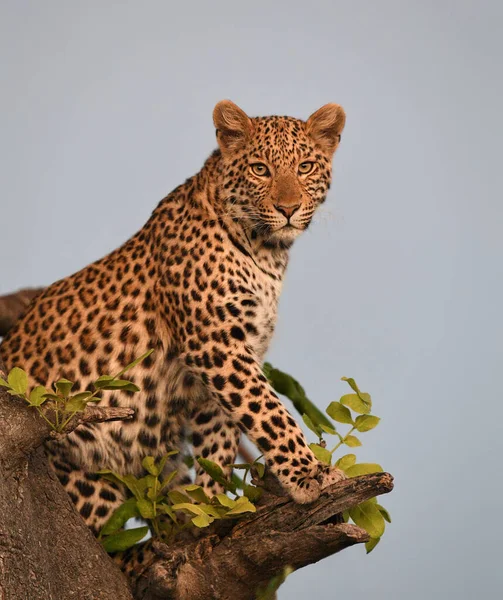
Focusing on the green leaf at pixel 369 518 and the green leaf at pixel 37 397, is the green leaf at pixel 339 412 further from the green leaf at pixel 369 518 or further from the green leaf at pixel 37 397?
the green leaf at pixel 37 397

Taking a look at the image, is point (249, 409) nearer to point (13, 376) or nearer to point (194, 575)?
point (194, 575)

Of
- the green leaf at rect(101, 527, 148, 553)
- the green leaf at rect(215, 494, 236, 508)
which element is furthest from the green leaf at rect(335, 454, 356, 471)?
the green leaf at rect(101, 527, 148, 553)

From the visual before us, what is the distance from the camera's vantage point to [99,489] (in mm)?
5531

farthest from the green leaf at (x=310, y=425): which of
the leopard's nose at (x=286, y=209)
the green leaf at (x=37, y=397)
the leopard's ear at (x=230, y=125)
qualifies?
the leopard's ear at (x=230, y=125)

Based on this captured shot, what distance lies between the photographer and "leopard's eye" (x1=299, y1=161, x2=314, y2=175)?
222 inches

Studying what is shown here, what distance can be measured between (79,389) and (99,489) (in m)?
0.53

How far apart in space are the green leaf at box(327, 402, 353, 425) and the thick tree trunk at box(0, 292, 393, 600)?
447mm

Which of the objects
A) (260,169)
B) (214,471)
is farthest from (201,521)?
(260,169)

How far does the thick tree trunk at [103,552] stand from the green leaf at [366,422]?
0.51m

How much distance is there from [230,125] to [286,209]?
0.61 metres

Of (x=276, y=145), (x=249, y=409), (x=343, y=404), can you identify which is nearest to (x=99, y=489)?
(x=249, y=409)

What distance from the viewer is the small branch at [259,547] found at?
4539mm

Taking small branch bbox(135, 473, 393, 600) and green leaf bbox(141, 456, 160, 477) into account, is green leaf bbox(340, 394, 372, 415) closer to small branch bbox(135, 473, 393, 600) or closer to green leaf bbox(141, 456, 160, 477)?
small branch bbox(135, 473, 393, 600)

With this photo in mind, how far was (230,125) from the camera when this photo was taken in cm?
571
